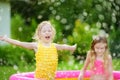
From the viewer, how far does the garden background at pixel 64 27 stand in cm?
1305

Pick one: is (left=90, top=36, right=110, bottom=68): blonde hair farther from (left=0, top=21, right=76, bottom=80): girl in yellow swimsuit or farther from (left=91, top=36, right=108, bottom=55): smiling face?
(left=0, top=21, right=76, bottom=80): girl in yellow swimsuit

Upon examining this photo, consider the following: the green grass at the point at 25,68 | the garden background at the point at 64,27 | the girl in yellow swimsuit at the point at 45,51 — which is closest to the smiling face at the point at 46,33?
the girl in yellow swimsuit at the point at 45,51

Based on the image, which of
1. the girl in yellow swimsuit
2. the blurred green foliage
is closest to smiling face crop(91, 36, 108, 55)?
the girl in yellow swimsuit

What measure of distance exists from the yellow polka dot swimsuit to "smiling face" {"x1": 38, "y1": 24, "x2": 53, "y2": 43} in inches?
3.8

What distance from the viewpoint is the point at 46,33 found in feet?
19.4

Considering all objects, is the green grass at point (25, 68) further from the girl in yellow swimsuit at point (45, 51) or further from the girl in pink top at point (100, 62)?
the girl in pink top at point (100, 62)

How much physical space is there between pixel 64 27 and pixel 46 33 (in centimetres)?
1357

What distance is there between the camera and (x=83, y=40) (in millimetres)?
15750

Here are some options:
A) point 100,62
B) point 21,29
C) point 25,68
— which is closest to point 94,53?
point 100,62

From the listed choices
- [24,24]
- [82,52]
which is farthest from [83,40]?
[24,24]

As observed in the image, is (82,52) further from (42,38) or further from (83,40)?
(42,38)

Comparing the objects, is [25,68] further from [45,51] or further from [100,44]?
[100,44]

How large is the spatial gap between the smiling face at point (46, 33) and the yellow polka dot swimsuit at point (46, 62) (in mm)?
96

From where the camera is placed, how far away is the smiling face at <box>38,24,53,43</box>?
19.4ft
